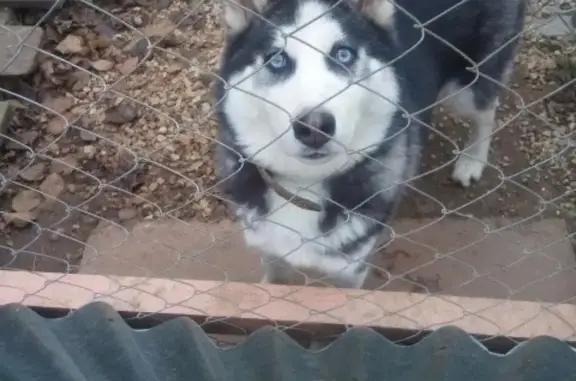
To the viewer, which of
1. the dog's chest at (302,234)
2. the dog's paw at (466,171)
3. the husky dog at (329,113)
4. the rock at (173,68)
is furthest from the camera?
the rock at (173,68)

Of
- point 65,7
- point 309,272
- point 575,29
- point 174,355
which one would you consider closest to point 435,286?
point 309,272

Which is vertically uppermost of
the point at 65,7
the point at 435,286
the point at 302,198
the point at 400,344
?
the point at 65,7

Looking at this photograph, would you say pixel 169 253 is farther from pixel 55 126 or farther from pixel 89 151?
pixel 55 126

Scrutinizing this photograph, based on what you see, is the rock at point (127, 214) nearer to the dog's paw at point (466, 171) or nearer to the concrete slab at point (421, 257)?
the concrete slab at point (421, 257)

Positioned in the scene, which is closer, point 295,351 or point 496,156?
point 295,351

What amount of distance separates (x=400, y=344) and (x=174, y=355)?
2.07ft

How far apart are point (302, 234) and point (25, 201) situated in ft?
4.46

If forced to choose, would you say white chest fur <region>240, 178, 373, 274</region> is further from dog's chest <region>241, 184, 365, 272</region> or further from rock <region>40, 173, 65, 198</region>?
rock <region>40, 173, 65, 198</region>

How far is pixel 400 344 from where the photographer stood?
2.01 m

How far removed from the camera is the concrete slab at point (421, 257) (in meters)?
2.65

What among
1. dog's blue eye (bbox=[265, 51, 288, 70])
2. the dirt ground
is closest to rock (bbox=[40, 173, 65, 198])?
the dirt ground

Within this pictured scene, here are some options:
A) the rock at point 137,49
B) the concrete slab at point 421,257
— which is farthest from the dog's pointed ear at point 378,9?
the rock at point 137,49

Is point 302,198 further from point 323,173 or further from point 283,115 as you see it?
point 283,115

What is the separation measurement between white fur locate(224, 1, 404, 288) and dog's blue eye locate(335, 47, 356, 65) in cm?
3
